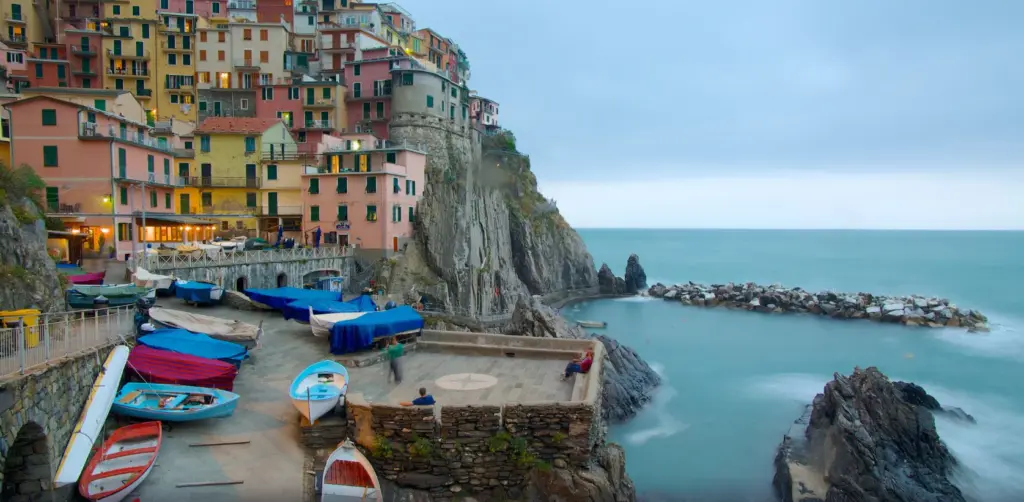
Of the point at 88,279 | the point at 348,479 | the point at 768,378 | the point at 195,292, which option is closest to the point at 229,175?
the point at 88,279

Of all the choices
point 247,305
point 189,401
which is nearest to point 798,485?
point 189,401

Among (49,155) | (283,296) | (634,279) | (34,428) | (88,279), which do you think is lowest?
(634,279)

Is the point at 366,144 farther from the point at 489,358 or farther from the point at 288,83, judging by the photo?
the point at 489,358

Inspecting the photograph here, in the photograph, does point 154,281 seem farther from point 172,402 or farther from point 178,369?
point 172,402

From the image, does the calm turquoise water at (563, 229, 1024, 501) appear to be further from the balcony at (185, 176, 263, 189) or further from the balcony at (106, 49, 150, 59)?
the balcony at (106, 49, 150, 59)

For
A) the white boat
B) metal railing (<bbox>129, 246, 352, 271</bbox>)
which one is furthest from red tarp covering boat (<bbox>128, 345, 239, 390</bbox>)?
metal railing (<bbox>129, 246, 352, 271</bbox>)

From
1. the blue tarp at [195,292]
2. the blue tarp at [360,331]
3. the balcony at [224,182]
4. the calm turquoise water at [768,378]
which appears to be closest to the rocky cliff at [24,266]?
the blue tarp at [195,292]
